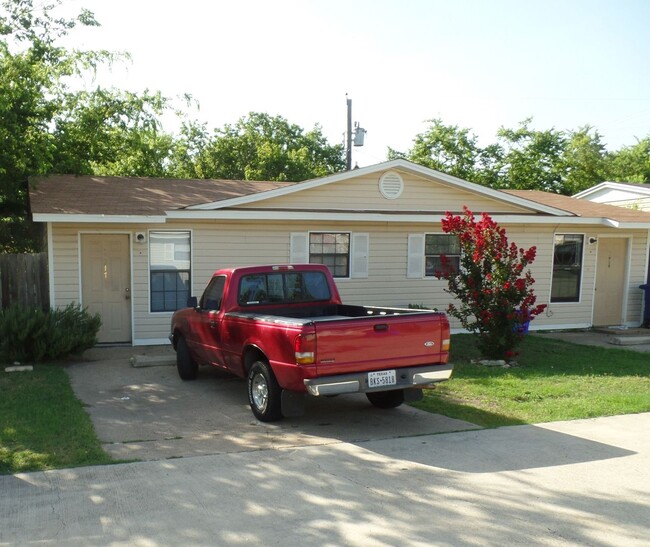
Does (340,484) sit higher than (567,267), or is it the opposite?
(567,267)

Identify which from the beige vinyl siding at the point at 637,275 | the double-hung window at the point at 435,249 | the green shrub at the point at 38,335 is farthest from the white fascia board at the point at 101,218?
the beige vinyl siding at the point at 637,275

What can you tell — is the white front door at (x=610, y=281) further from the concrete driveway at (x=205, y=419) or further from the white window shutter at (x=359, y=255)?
the concrete driveway at (x=205, y=419)

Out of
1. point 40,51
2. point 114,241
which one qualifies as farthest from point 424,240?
point 40,51

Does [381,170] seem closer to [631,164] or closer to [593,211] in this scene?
[593,211]

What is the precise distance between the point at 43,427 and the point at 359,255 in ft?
26.9

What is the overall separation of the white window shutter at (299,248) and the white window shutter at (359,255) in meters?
1.02

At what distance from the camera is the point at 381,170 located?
1375cm

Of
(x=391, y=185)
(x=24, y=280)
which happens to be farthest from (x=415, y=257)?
(x=24, y=280)

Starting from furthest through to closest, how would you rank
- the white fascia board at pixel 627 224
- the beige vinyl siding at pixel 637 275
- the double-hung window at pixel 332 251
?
the beige vinyl siding at pixel 637 275, the white fascia board at pixel 627 224, the double-hung window at pixel 332 251

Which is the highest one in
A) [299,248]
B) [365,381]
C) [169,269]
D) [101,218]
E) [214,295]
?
[101,218]

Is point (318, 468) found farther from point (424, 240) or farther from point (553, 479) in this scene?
point (424, 240)

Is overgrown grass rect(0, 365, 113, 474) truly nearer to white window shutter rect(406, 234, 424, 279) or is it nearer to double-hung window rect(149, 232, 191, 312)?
double-hung window rect(149, 232, 191, 312)

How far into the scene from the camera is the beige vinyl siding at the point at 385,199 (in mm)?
13367

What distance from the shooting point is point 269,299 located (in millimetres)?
8516
